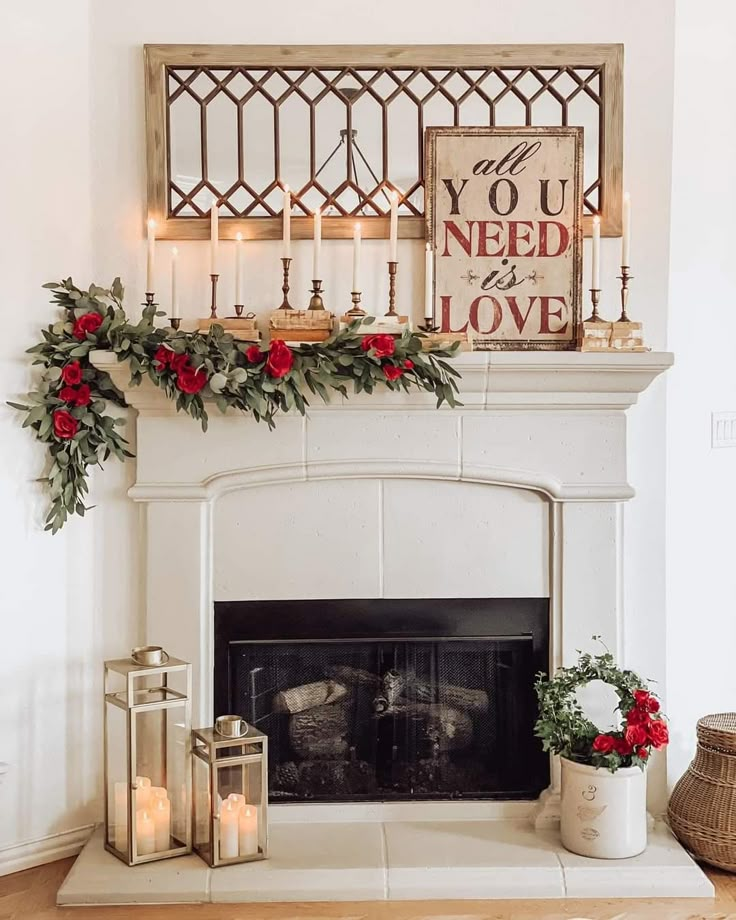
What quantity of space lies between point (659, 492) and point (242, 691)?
132 cm

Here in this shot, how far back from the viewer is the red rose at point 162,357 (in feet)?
8.98

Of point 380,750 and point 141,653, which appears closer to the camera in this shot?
point 141,653

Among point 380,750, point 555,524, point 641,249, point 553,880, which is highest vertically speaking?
point 641,249

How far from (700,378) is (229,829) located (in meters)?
1.82

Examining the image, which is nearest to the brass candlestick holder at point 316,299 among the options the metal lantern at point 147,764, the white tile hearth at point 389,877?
the metal lantern at point 147,764

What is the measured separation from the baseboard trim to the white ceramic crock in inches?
52.8

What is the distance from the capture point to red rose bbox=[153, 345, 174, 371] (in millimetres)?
2738

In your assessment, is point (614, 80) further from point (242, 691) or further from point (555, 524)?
point (242, 691)

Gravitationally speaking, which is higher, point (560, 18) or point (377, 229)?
point (560, 18)

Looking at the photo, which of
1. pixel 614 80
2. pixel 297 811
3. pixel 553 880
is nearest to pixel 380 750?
pixel 297 811

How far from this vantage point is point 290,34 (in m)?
2.94

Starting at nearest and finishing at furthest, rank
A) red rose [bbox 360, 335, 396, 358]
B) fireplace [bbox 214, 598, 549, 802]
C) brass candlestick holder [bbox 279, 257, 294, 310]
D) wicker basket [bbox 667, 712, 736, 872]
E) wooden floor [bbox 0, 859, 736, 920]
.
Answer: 1. wooden floor [bbox 0, 859, 736, 920]
2. red rose [bbox 360, 335, 396, 358]
3. wicker basket [bbox 667, 712, 736, 872]
4. brass candlestick holder [bbox 279, 257, 294, 310]
5. fireplace [bbox 214, 598, 549, 802]

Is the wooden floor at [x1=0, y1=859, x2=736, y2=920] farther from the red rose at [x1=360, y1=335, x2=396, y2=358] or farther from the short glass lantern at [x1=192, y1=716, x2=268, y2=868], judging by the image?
the red rose at [x1=360, y1=335, x2=396, y2=358]

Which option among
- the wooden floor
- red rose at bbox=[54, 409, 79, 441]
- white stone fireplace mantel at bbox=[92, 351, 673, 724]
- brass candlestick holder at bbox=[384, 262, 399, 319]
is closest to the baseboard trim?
the wooden floor
